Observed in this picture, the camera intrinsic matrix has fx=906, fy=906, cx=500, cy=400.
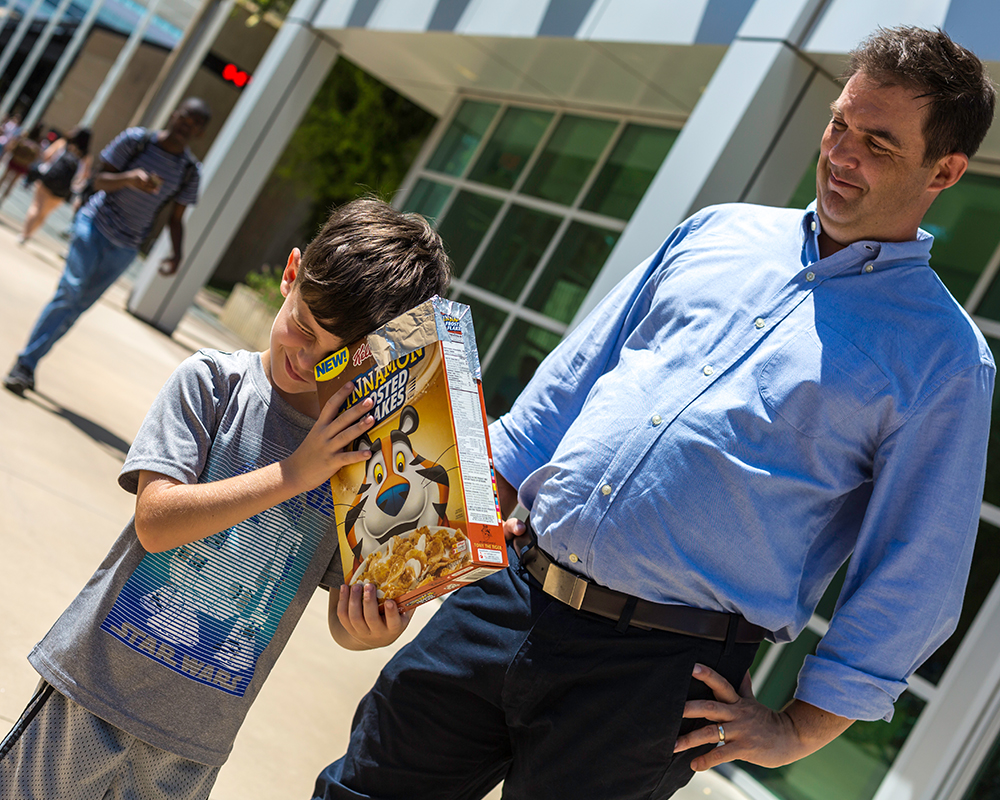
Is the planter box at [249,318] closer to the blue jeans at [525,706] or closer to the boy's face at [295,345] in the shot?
the blue jeans at [525,706]

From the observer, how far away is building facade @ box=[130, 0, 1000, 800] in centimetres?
424

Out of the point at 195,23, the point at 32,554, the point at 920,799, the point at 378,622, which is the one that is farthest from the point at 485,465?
the point at 195,23

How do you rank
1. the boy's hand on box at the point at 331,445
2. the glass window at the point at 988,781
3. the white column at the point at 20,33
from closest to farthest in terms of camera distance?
the boy's hand on box at the point at 331,445 < the glass window at the point at 988,781 < the white column at the point at 20,33

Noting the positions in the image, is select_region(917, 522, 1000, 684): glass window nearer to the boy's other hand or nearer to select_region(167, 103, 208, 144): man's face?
the boy's other hand

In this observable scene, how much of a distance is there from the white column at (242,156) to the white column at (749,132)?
220 inches

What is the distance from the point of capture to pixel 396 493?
4.31ft

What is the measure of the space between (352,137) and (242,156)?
6.14 meters

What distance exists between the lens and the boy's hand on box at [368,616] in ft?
4.58

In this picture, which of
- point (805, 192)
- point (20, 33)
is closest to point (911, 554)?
point (805, 192)

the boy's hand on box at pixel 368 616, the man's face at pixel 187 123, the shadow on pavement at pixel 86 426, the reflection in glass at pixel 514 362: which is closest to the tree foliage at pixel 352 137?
the reflection in glass at pixel 514 362

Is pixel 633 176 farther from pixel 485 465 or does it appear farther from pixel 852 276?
pixel 485 465

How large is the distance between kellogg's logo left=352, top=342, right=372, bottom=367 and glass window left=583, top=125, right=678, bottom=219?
21.4ft

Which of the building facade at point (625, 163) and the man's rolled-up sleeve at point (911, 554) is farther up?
the building facade at point (625, 163)

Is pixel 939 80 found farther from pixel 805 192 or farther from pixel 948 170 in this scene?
pixel 805 192
